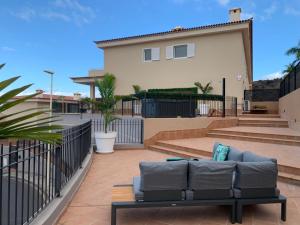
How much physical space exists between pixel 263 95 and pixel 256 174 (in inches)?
821

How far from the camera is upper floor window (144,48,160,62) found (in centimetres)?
2105

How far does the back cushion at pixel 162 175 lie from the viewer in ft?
13.1

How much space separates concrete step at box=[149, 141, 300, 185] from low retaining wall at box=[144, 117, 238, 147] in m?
0.48

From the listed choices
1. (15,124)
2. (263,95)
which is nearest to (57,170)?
(15,124)

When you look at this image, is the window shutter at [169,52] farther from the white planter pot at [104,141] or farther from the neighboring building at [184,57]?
the white planter pot at [104,141]

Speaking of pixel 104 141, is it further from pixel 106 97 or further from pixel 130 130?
pixel 130 130

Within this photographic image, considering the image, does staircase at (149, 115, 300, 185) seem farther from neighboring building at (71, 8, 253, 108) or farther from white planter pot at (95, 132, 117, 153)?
neighboring building at (71, 8, 253, 108)

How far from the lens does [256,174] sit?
4.12 meters

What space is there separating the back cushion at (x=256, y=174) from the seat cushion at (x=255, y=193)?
58 millimetres

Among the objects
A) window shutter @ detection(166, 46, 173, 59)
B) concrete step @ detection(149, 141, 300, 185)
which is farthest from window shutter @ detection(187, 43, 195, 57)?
concrete step @ detection(149, 141, 300, 185)

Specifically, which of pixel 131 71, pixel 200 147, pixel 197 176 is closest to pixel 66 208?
pixel 197 176

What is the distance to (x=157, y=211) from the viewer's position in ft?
15.2

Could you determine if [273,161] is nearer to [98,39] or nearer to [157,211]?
[157,211]

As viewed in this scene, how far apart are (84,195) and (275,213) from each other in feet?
11.1
